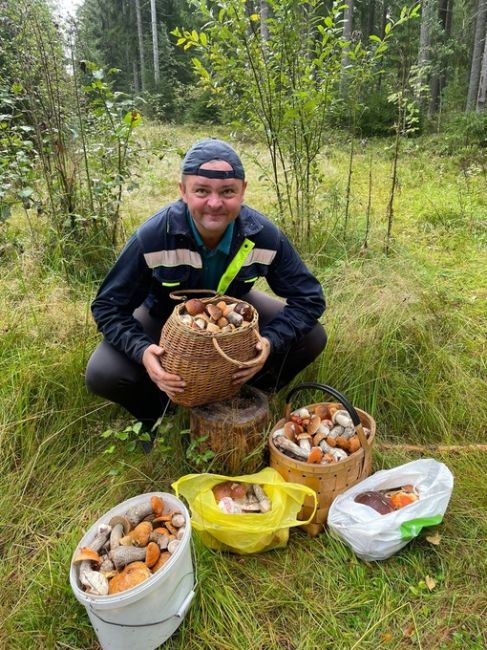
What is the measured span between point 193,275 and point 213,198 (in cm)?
37

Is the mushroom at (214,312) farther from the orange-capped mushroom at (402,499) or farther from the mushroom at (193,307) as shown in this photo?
the orange-capped mushroom at (402,499)

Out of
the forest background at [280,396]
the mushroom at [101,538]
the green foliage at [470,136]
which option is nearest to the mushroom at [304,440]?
the forest background at [280,396]

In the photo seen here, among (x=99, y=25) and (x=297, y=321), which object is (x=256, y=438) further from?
(x=99, y=25)

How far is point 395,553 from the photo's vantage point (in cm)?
169

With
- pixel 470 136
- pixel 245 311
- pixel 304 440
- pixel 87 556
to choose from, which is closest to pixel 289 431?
pixel 304 440

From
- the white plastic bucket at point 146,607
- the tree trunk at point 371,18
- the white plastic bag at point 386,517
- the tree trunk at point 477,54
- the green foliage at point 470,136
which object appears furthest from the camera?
the tree trunk at point 371,18

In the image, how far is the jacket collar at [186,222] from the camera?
6.09ft

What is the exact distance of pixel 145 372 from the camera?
77.7 inches

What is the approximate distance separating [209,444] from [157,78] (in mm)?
21426

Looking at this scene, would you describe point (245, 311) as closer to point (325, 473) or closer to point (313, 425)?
point (313, 425)

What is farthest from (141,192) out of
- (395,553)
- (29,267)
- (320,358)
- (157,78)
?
(157,78)

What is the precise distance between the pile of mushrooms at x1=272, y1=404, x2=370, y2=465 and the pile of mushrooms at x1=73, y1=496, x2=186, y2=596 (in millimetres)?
526

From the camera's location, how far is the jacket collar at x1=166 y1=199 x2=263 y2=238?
1857 mm

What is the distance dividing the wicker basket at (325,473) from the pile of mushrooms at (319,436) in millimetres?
35
